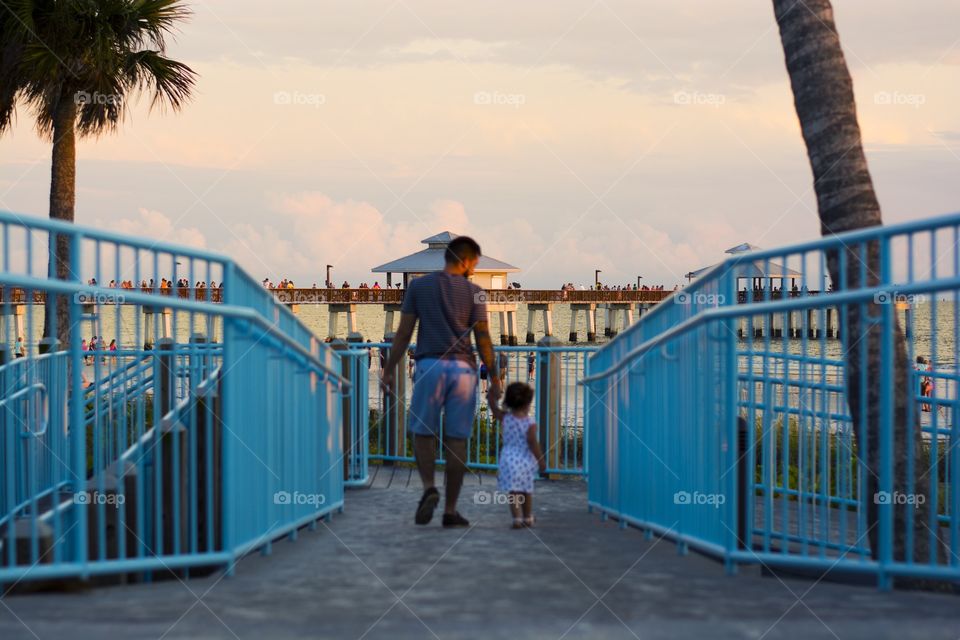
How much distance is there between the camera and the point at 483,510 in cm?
935

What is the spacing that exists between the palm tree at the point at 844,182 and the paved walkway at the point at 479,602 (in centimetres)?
191

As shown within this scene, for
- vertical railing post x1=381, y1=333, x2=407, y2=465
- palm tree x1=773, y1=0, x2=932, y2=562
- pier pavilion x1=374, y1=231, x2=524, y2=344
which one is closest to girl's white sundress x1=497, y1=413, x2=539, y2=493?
palm tree x1=773, y1=0, x2=932, y2=562

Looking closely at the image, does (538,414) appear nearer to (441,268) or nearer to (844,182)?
(844,182)

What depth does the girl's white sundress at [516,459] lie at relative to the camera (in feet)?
26.8

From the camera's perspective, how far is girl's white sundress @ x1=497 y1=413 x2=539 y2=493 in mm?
8164

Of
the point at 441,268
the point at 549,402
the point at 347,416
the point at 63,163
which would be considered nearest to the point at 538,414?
the point at 549,402

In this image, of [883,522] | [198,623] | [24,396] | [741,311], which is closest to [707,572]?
[883,522]

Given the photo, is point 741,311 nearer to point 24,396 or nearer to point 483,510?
point 483,510

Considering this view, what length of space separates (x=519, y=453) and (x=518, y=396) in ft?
1.27

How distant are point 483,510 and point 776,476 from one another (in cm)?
606

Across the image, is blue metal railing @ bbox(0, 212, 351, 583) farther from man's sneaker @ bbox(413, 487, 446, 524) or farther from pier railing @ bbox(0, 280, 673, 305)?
pier railing @ bbox(0, 280, 673, 305)

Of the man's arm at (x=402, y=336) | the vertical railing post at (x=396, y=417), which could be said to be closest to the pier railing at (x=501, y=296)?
the vertical railing post at (x=396, y=417)

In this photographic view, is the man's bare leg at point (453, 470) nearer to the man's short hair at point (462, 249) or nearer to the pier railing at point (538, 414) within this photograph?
the man's short hair at point (462, 249)

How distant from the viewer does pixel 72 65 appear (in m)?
21.9
